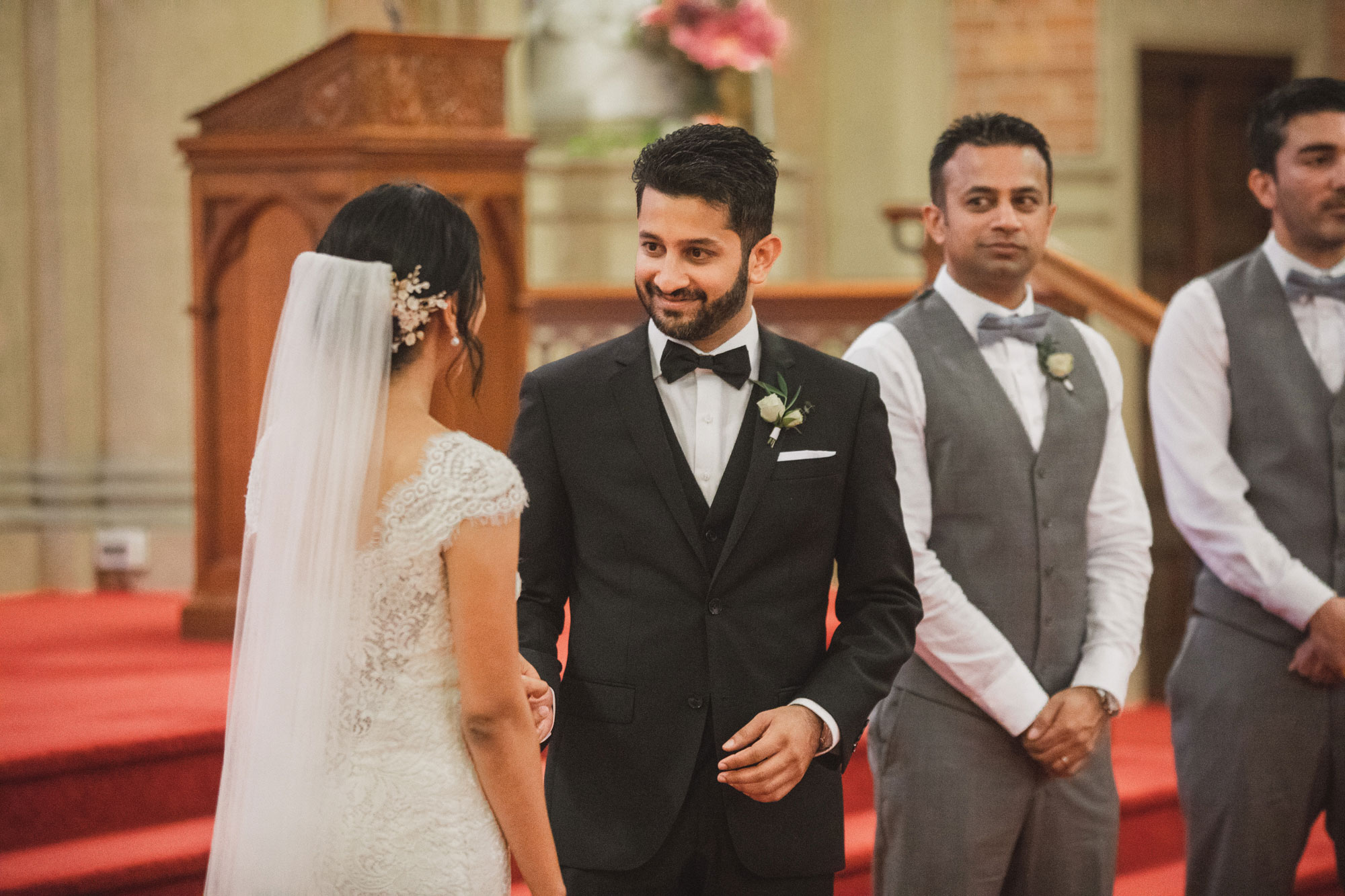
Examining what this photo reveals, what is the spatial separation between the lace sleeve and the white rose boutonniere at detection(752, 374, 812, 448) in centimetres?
42

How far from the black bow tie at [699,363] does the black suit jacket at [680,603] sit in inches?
1.5

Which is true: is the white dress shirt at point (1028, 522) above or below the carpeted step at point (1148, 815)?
above

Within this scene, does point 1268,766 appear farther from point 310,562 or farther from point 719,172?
point 310,562

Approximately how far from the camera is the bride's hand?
1.95 m

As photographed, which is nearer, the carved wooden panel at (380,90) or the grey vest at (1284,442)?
the grey vest at (1284,442)

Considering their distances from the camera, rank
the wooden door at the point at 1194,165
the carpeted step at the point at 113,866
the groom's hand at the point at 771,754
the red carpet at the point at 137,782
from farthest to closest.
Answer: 1. the wooden door at the point at 1194,165
2. the red carpet at the point at 137,782
3. the carpeted step at the point at 113,866
4. the groom's hand at the point at 771,754

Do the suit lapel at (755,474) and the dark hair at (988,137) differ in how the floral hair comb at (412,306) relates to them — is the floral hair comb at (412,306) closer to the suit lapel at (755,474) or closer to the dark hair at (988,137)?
the suit lapel at (755,474)

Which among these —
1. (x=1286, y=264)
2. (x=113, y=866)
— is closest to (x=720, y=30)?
(x=1286, y=264)

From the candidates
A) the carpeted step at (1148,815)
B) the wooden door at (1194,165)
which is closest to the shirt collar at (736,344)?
the carpeted step at (1148,815)

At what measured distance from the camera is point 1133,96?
7.33 m

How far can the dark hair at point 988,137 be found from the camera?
2707 millimetres

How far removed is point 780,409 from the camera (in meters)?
2.09

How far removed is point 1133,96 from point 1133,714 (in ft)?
11.0

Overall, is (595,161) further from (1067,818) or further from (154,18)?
(1067,818)
